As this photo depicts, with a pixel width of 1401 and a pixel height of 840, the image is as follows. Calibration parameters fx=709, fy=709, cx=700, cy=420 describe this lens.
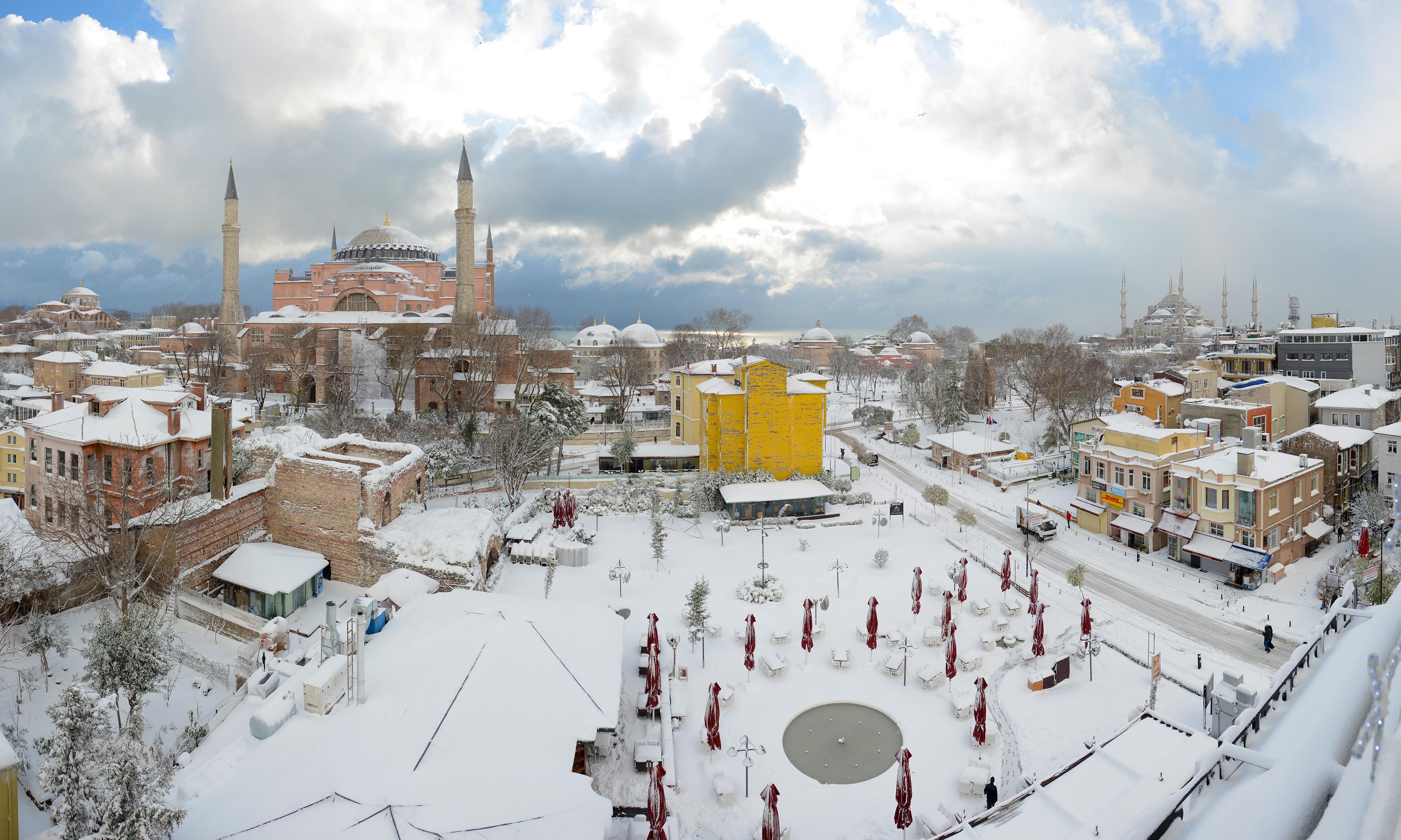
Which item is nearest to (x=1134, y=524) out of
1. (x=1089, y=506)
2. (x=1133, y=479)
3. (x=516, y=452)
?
(x=1133, y=479)

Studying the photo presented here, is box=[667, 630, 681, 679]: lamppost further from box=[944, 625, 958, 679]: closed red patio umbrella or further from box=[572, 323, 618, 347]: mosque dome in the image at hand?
box=[572, 323, 618, 347]: mosque dome

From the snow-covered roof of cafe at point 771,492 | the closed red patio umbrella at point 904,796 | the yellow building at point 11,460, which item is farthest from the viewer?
the yellow building at point 11,460

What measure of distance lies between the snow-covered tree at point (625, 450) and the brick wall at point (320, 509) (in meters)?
15.3

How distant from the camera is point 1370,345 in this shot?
37.0 meters

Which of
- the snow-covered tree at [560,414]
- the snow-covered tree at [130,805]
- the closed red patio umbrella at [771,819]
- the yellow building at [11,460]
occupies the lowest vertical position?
the closed red patio umbrella at [771,819]

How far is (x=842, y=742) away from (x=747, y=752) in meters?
2.61

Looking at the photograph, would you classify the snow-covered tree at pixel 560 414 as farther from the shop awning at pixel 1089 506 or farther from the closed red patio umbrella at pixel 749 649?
the shop awning at pixel 1089 506

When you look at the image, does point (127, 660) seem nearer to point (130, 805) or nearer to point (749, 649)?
point (130, 805)

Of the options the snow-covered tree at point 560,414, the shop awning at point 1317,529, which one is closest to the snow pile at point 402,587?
the snow-covered tree at point 560,414

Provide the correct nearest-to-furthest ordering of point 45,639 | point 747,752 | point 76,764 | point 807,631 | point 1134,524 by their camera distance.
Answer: point 76,764, point 747,752, point 45,639, point 807,631, point 1134,524

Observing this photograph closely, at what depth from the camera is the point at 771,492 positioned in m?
27.0

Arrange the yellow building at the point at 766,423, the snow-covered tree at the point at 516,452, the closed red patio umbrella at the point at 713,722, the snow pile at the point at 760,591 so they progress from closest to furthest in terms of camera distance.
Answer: the closed red patio umbrella at the point at 713,722 < the snow pile at the point at 760,591 < the snow-covered tree at the point at 516,452 < the yellow building at the point at 766,423

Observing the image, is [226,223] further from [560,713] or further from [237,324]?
A: [560,713]

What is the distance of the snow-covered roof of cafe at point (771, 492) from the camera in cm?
2650
